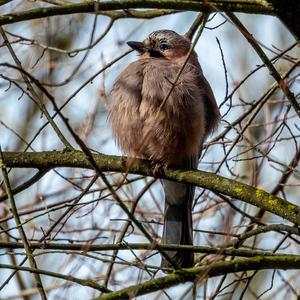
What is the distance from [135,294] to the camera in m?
3.21

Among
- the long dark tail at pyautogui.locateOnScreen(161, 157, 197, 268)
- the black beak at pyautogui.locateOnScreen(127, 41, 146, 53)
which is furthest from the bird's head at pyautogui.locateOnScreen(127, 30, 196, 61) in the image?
the long dark tail at pyautogui.locateOnScreen(161, 157, 197, 268)

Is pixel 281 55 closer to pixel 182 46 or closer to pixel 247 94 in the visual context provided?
pixel 182 46

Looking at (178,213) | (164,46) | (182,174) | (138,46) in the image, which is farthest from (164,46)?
(182,174)

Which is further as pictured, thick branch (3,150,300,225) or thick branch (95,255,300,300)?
thick branch (3,150,300,225)

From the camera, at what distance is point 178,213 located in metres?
5.45

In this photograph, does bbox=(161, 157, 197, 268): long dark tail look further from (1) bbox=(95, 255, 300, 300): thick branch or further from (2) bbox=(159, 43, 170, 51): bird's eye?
(1) bbox=(95, 255, 300, 300): thick branch

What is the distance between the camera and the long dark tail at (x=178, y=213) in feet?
17.2

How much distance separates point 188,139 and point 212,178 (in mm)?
958

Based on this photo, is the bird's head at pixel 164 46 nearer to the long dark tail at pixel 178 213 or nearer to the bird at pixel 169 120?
the bird at pixel 169 120

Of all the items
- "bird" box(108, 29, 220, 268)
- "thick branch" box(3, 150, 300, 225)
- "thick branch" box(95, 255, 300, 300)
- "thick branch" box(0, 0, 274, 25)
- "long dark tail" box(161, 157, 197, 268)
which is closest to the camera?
"thick branch" box(95, 255, 300, 300)

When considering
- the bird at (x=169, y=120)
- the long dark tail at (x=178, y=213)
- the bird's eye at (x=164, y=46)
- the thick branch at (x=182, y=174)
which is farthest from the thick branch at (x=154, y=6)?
the bird's eye at (x=164, y=46)

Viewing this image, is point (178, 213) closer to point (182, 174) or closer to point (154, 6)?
point (182, 174)

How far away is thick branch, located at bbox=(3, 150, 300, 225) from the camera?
382 cm

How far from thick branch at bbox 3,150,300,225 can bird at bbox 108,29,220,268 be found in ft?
1.37
